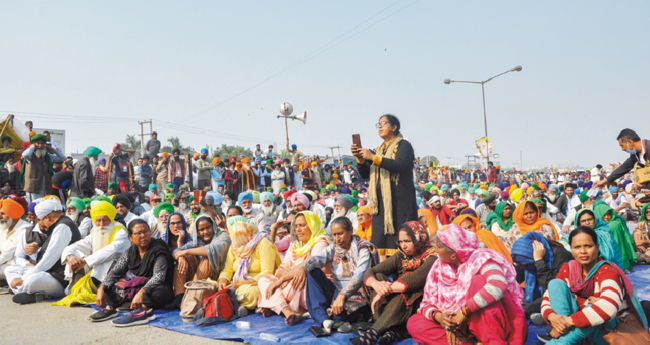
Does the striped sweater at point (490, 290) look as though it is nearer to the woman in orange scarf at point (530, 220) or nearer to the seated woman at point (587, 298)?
the seated woman at point (587, 298)

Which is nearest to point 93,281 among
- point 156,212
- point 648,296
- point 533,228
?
point 156,212

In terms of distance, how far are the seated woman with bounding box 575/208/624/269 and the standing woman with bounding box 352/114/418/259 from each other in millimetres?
2277

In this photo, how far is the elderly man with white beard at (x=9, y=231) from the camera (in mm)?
6066

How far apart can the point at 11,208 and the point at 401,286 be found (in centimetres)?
533

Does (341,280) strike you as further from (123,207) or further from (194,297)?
(123,207)

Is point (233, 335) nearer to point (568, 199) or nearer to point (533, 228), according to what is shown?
point (533, 228)

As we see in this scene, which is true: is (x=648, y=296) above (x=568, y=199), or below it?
below

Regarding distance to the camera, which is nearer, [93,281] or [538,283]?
[538,283]

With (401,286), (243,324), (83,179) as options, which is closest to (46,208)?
(243,324)

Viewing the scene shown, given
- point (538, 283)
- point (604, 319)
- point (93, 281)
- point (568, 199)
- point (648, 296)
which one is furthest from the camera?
point (568, 199)

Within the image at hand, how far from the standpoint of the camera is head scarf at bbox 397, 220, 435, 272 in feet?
12.3

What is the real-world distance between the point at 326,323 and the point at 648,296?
3628mm

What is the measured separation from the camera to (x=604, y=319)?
2883 millimetres

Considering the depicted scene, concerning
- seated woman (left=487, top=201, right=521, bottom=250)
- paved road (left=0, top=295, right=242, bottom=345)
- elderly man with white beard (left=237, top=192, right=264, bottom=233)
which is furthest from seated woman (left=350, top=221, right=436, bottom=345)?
elderly man with white beard (left=237, top=192, right=264, bottom=233)
